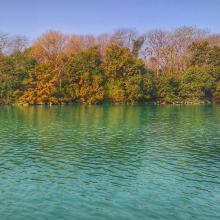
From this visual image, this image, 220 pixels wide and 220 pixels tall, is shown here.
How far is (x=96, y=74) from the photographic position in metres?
83.7

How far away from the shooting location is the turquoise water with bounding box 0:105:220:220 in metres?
15.0

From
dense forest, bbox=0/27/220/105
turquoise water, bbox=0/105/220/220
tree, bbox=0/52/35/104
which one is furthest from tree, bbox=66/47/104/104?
turquoise water, bbox=0/105/220/220

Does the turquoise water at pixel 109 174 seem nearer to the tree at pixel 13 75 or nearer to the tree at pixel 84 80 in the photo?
the tree at pixel 13 75

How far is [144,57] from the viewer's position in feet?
312

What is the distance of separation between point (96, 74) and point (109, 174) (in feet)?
210

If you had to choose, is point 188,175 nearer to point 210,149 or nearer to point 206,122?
point 210,149

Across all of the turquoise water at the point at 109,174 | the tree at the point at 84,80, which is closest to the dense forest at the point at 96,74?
the tree at the point at 84,80

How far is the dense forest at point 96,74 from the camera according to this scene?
7944 centimetres

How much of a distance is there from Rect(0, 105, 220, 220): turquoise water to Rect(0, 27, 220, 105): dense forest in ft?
142

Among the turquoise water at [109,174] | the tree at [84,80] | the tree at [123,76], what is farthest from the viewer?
the tree at [123,76]

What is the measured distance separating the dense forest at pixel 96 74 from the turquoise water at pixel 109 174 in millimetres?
43236

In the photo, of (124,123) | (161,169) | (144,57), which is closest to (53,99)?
(144,57)

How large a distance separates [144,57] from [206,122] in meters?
52.2

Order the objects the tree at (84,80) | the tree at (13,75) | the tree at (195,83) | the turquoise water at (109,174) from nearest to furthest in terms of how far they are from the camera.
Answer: the turquoise water at (109,174) → the tree at (13,75) → the tree at (84,80) → the tree at (195,83)
